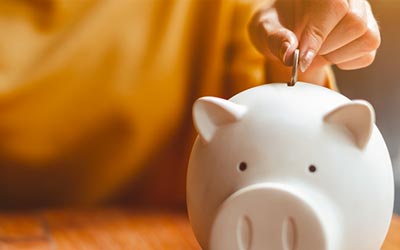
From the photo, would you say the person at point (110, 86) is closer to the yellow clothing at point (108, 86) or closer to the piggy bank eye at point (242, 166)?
the yellow clothing at point (108, 86)

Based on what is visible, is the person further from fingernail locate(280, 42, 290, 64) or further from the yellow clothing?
fingernail locate(280, 42, 290, 64)

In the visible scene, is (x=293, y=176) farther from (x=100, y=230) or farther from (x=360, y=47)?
(x=100, y=230)

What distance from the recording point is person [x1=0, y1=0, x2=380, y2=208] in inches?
26.2

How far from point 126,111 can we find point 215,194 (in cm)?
28

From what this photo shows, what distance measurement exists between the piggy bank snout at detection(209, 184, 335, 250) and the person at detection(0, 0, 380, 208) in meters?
0.25

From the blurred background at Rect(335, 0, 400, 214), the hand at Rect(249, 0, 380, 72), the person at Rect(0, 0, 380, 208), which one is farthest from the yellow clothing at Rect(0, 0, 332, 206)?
the blurred background at Rect(335, 0, 400, 214)

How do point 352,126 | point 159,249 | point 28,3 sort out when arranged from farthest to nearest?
1. point 28,3
2. point 159,249
3. point 352,126

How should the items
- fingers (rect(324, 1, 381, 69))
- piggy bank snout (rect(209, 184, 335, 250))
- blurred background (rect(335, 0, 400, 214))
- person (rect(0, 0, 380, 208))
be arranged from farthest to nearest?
blurred background (rect(335, 0, 400, 214))
person (rect(0, 0, 380, 208))
fingers (rect(324, 1, 381, 69))
piggy bank snout (rect(209, 184, 335, 250))

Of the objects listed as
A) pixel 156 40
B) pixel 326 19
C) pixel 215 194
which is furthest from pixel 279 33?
pixel 156 40

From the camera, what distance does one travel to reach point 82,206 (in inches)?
27.6

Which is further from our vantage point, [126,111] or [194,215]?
[126,111]

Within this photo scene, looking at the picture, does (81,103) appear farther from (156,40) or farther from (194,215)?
(194,215)

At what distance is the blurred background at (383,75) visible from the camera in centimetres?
88

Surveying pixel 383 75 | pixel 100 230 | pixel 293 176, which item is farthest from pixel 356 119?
pixel 383 75
